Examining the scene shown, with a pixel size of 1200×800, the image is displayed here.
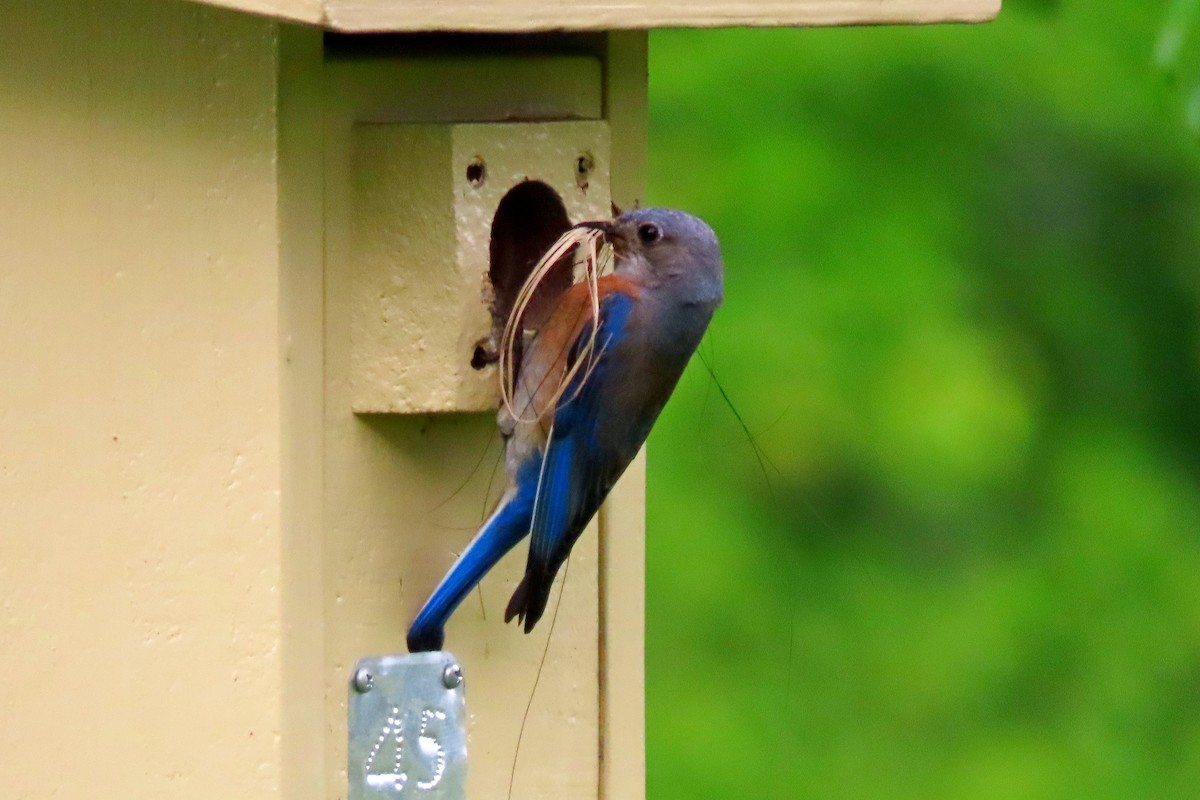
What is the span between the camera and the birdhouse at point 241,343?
198cm

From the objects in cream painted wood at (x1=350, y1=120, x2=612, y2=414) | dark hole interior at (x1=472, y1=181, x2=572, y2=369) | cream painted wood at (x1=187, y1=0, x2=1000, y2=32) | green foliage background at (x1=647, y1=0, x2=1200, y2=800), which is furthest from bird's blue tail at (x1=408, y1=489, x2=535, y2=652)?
green foliage background at (x1=647, y1=0, x2=1200, y2=800)

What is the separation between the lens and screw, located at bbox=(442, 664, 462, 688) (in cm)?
232

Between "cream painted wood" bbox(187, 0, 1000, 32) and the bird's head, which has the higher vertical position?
"cream painted wood" bbox(187, 0, 1000, 32)

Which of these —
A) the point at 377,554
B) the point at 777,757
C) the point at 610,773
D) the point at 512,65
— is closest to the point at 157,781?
the point at 377,554

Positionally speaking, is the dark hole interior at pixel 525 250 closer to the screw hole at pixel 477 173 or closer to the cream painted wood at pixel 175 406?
the screw hole at pixel 477 173

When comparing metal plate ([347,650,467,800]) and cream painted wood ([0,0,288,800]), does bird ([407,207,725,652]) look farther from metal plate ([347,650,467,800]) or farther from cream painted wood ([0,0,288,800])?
cream painted wood ([0,0,288,800])

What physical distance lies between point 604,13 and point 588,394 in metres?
0.48

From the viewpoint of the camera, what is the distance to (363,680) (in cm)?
228

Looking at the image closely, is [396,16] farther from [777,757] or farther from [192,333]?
[777,757]

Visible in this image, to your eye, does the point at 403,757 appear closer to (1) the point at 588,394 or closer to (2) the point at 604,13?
(1) the point at 588,394

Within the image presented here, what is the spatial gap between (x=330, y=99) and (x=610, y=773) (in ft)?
2.91

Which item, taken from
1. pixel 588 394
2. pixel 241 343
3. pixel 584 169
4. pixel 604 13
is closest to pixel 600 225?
pixel 584 169

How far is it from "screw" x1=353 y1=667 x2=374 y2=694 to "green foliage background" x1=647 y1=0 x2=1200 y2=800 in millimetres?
1546

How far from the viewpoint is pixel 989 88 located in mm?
4035
